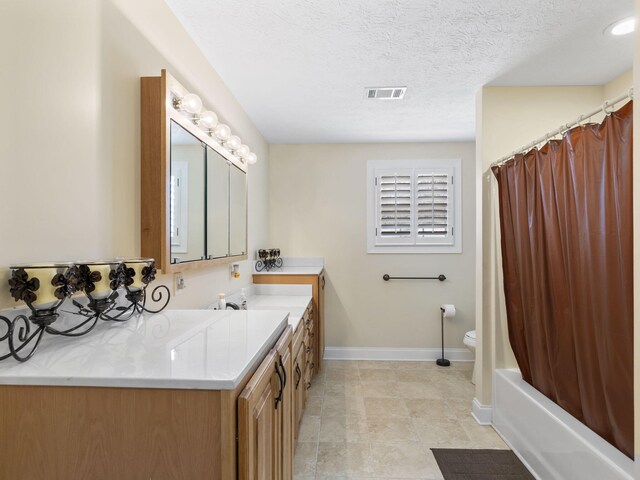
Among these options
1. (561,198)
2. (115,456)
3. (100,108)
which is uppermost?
(100,108)

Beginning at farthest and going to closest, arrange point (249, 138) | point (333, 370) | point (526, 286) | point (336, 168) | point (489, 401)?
1. point (336, 168)
2. point (333, 370)
3. point (249, 138)
4. point (489, 401)
5. point (526, 286)

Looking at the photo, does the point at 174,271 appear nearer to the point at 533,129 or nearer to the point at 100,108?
the point at 100,108

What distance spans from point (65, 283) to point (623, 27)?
106 inches

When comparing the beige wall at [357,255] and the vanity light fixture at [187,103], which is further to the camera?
the beige wall at [357,255]

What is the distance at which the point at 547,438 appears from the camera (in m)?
1.82

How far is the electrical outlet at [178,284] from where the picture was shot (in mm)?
1679

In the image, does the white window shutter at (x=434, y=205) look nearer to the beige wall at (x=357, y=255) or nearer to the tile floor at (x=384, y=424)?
the beige wall at (x=357, y=255)

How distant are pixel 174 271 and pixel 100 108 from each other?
698 mm

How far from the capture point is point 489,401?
2490 millimetres

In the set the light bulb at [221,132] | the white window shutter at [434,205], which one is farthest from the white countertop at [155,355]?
the white window shutter at [434,205]

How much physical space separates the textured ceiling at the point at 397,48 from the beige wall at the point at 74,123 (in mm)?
451

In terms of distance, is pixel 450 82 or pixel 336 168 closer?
pixel 450 82

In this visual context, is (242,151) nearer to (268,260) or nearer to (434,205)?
(268,260)

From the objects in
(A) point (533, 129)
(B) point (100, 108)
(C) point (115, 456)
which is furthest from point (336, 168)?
(C) point (115, 456)
